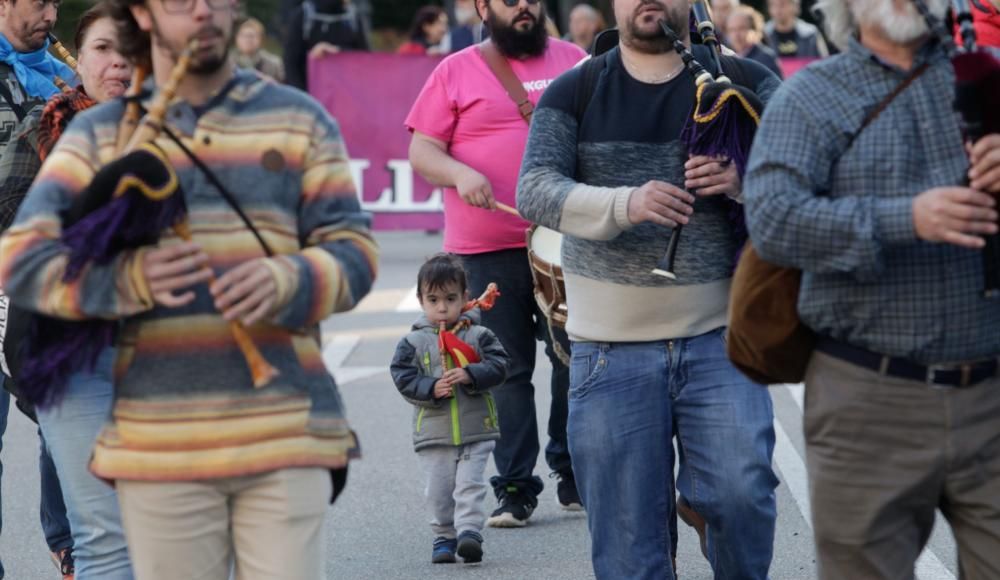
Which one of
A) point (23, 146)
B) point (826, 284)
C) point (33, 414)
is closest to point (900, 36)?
point (826, 284)

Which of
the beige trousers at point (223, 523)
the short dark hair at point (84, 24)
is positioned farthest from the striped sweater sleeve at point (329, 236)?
the short dark hair at point (84, 24)

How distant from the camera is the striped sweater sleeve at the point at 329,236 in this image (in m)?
4.06

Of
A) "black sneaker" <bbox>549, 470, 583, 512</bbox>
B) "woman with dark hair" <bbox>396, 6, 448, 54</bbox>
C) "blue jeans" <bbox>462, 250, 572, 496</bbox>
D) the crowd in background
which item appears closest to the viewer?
"blue jeans" <bbox>462, 250, 572, 496</bbox>

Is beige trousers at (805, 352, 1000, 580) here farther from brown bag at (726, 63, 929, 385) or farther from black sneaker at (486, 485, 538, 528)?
black sneaker at (486, 485, 538, 528)

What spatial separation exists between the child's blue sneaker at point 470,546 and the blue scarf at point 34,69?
217cm

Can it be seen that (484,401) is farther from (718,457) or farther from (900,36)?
(900,36)

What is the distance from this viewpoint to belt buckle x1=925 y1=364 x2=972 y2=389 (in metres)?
4.11

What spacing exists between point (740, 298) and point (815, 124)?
46 cm

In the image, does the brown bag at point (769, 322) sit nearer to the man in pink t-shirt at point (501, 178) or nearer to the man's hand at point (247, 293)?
the man's hand at point (247, 293)

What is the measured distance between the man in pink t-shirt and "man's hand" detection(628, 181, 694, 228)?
6.69 feet

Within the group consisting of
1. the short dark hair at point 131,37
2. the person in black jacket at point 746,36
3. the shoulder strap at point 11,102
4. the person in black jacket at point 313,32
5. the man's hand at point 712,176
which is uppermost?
the short dark hair at point 131,37

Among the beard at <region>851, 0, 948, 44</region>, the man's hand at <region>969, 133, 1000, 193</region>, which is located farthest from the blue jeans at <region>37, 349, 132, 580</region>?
the man's hand at <region>969, 133, 1000, 193</region>

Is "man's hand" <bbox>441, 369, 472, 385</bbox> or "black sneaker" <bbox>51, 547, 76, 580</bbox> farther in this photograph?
"man's hand" <bbox>441, 369, 472, 385</bbox>

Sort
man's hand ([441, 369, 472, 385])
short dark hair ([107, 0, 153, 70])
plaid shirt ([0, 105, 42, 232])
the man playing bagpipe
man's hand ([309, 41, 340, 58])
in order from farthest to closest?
man's hand ([309, 41, 340, 58]), man's hand ([441, 369, 472, 385]), plaid shirt ([0, 105, 42, 232]), short dark hair ([107, 0, 153, 70]), the man playing bagpipe
